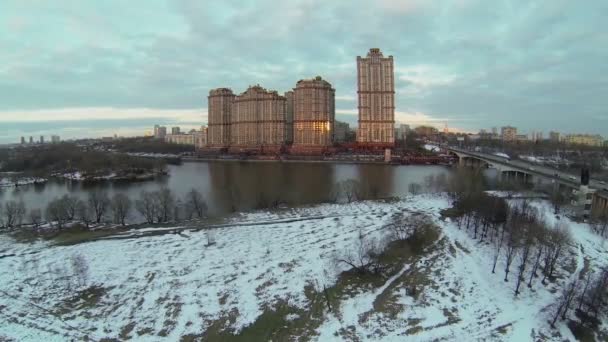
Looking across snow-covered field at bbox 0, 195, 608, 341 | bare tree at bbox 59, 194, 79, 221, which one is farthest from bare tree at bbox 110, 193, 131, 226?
snow-covered field at bbox 0, 195, 608, 341

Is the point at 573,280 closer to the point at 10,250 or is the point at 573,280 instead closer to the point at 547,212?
the point at 547,212

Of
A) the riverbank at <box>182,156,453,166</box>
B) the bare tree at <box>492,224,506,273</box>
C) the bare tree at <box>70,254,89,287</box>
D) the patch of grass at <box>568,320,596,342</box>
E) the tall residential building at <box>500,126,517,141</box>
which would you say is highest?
the tall residential building at <box>500,126,517,141</box>

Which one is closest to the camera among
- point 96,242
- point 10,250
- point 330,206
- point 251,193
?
point 10,250

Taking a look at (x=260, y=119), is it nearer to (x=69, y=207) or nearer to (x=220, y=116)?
(x=220, y=116)

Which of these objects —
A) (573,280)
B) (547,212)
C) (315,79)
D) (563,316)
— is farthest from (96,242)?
(315,79)

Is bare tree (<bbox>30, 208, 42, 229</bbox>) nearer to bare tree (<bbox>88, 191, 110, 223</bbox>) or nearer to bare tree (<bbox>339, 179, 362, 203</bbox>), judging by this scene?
bare tree (<bbox>88, 191, 110, 223</bbox>)

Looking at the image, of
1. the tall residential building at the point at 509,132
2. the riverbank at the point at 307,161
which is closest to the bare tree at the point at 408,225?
the riverbank at the point at 307,161
